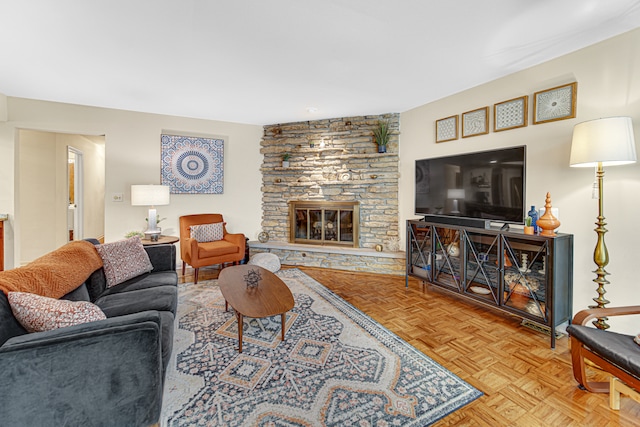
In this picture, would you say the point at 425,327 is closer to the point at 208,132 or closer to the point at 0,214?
the point at 208,132

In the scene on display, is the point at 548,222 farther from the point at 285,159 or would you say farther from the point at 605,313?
the point at 285,159

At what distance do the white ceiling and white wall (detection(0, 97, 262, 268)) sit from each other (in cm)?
36

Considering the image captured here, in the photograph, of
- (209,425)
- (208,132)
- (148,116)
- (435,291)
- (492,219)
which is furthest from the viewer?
(208,132)

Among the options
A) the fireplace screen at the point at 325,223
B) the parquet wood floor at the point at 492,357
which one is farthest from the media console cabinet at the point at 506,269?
the fireplace screen at the point at 325,223

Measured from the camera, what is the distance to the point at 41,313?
4.12 ft

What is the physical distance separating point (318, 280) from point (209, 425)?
2411mm

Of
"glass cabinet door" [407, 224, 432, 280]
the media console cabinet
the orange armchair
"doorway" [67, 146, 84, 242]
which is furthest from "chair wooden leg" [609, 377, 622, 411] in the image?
"doorway" [67, 146, 84, 242]

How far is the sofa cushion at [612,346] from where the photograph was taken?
1.36 meters

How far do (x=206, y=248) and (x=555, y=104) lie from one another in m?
4.10

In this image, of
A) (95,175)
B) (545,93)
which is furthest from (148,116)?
(545,93)

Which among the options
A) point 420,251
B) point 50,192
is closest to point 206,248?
point 420,251

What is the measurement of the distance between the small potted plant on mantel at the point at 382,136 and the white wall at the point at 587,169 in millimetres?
1338

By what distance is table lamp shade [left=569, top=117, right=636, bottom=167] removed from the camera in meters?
1.87

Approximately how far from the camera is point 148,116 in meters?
4.10
